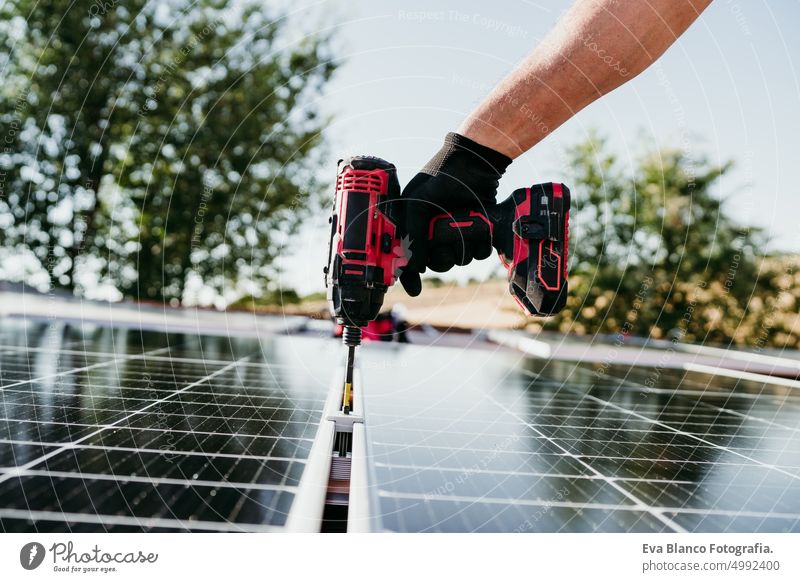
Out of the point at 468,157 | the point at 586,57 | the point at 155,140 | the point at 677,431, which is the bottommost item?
the point at 677,431

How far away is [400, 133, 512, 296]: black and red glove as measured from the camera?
1635 mm

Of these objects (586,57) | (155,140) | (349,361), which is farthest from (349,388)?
(155,140)

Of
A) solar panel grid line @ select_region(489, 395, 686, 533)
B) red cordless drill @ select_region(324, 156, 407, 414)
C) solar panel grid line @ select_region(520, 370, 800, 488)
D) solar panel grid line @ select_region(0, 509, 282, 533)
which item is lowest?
solar panel grid line @ select_region(520, 370, 800, 488)

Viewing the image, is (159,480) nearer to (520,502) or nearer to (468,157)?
(520,502)

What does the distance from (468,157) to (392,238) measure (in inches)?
12.3

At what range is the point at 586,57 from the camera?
1280 mm

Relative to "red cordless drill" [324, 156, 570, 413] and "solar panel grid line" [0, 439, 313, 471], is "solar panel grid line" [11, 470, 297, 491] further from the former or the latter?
"red cordless drill" [324, 156, 570, 413]

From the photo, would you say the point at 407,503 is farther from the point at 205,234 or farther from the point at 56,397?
the point at 205,234

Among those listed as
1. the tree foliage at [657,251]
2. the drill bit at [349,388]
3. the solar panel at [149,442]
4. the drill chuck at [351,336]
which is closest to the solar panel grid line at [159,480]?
the solar panel at [149,442]

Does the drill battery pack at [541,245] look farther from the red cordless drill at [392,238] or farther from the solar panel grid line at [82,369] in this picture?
the solar panel grid line at [82,369]

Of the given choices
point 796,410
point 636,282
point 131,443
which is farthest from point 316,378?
point 636,282

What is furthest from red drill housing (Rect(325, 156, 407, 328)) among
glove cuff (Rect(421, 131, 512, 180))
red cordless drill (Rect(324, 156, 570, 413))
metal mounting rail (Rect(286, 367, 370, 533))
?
metal mounting rail (Rect(286, 367, 370, 533))

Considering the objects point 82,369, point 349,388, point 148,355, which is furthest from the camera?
point 148,355

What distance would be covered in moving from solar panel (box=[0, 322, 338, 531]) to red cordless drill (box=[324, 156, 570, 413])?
1.25ft
